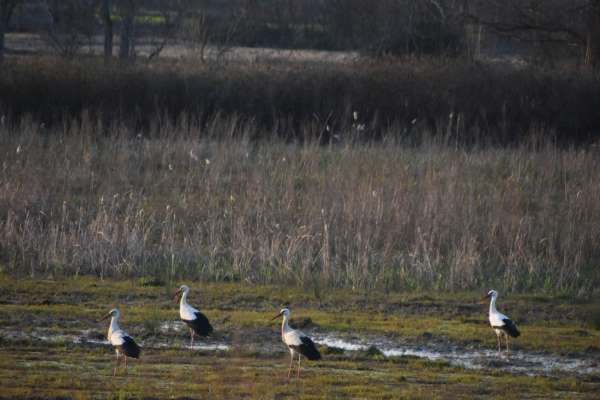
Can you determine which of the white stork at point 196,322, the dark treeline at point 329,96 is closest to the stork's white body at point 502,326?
the white stork at point 196,322

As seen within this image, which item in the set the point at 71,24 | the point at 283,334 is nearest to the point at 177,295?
the point at 283,334

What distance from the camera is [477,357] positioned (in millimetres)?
10031

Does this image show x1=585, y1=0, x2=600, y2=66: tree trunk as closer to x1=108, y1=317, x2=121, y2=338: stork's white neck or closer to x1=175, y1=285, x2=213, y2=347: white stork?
x1=175, y1=285, x2=213, y2=347: white stork

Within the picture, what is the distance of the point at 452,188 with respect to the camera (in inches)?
635

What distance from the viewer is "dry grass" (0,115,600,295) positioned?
43.7ft

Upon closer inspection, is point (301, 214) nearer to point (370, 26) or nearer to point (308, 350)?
point (308, 350)

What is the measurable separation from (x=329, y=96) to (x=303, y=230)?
10672 millimetres

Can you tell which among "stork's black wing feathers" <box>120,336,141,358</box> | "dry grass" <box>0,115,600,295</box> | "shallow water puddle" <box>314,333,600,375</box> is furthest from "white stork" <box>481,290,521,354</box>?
"stork's black wing feathers" <box>120,336,141,358</box>

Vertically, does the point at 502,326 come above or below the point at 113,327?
above

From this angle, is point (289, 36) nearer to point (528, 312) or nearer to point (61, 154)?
point (61, 154)

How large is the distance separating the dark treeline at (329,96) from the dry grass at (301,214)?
3853mm

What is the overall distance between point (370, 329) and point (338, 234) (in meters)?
3.76

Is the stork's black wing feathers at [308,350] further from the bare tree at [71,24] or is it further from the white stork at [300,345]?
the bare tree at [71,24]

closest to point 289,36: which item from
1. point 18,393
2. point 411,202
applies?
point 411,202
